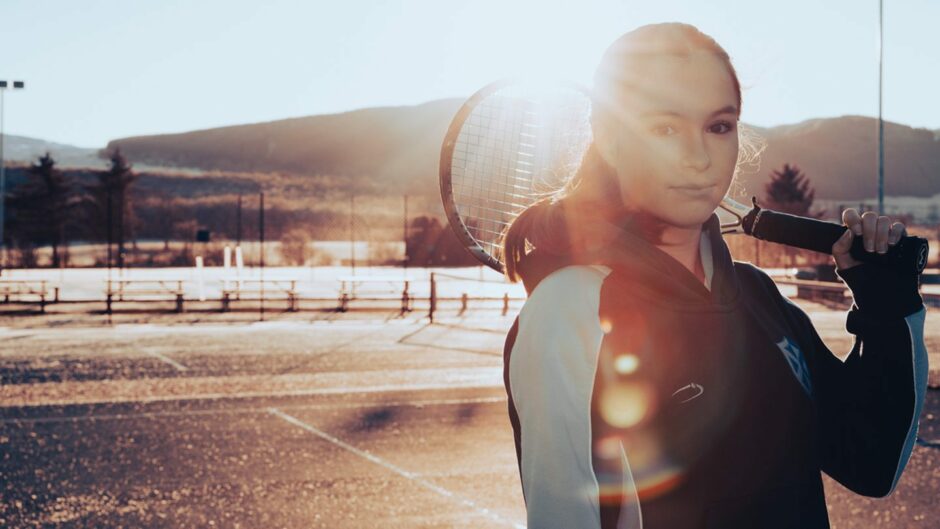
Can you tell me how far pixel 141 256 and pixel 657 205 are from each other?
6062 centimetres

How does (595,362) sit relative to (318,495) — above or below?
above

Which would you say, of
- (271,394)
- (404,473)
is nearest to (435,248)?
(271,394)

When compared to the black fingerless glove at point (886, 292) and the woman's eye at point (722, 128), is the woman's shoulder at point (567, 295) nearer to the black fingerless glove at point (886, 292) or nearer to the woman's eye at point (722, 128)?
the woman's eye at point (722, 128)

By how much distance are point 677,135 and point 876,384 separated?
0.65m

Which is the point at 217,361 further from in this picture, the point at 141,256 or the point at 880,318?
the point at 141,256

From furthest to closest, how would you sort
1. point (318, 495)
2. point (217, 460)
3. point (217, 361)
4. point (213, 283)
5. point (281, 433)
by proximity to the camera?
1. point (213, 283)
2. point (217, 361)
3. point (281, 433)
4. point (217, 460)
5. point (318, 495)

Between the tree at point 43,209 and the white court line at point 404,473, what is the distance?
5739cm

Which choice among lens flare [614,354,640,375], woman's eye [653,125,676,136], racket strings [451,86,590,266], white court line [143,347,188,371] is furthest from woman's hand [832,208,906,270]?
white court line [143,347,188,371]

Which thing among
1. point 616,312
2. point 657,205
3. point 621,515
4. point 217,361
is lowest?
point 217,361

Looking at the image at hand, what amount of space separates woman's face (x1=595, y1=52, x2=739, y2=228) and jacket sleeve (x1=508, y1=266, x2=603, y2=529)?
282 mm

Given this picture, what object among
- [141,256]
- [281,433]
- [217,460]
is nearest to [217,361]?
[281,433]

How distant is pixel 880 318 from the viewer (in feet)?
5.96

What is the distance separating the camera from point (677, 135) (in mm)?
1620

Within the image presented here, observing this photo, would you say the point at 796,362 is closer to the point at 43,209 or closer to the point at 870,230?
the point at 870,230
